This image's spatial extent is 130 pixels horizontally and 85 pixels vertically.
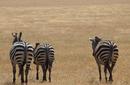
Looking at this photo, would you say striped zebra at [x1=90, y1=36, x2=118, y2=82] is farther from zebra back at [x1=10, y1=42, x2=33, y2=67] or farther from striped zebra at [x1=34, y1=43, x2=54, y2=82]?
zebra back at [x1=10, y1=42, x2=33, y2=67]

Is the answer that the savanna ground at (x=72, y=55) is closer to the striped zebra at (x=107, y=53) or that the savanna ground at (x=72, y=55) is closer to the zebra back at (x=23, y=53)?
the striped zebra at (x=107, y=53)

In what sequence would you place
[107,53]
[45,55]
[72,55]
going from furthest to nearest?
[72,55] < [45,55] < [107,53]

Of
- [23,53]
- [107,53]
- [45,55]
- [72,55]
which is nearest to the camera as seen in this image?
[23,53]

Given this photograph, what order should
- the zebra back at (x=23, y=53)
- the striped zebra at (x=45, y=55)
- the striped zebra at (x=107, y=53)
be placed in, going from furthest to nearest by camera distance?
the striped zebra at (x=45, y=55)
the striped zebra at (x=107, y=53)
the zebra back at (x=23, y=53)

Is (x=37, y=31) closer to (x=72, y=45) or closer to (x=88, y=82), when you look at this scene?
(x=72, y=45)

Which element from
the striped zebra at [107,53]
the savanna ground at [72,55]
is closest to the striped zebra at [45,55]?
the savanna ground at [72,55]

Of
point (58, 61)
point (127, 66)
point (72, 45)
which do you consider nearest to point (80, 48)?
point (72, 45)

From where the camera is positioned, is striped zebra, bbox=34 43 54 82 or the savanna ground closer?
striped zebra, bbox=34 43 54 82

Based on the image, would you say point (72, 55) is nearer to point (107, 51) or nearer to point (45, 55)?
point (45, 55)

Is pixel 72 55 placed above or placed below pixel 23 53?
above

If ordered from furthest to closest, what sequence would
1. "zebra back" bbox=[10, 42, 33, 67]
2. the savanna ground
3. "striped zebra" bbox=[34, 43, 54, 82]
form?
the savanna ground
"striped zebra" bbox=[34, 43, 54, 82]
"zebra back" bbox=[10, 42, 33, 67]

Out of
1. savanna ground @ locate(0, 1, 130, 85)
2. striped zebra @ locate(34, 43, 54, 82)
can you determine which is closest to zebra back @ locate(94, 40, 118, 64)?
savanna ground @ locate(0, 1, 130, 85)

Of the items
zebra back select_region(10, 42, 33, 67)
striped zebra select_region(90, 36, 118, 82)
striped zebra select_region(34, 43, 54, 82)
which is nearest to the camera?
zebra back select_region(10, 42, 33, 67)

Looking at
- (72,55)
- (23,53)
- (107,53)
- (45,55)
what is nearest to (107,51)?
(107,53)
